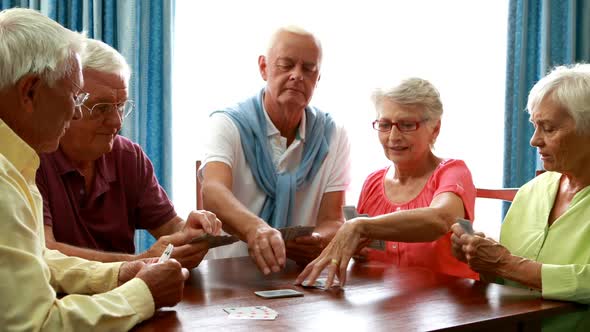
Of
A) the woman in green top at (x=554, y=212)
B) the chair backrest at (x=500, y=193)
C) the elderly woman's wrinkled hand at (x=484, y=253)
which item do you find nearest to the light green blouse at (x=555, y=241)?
the woman in green top at (x=554, y=212)

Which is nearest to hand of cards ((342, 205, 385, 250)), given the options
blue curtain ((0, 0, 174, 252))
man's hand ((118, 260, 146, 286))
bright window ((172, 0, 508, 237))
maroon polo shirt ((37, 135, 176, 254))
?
maroon polo shirt ((37, 135, 176, 254))

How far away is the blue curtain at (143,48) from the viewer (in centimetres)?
327

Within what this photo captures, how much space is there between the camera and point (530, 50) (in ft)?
14.1

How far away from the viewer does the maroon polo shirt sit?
214cm

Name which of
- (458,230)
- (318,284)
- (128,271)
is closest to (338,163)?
(458,230)

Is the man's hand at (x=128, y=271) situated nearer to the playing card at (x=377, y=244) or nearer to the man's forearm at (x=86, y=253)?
the man's forearm at (x=86, y=253)

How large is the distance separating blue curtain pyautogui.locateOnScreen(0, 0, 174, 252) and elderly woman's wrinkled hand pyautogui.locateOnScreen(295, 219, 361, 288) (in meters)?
1.68

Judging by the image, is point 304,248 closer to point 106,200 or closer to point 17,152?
point 106,200

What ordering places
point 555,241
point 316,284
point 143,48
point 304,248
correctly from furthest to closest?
point 143,48 < point 304,248 < point 555,241 < point 316,284

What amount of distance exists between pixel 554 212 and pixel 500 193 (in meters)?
0.59

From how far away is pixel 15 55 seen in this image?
51.9 inches

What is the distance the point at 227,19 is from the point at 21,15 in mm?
2436

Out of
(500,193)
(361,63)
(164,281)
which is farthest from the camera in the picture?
(361,63)

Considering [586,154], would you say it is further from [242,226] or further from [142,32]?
[142,32]
